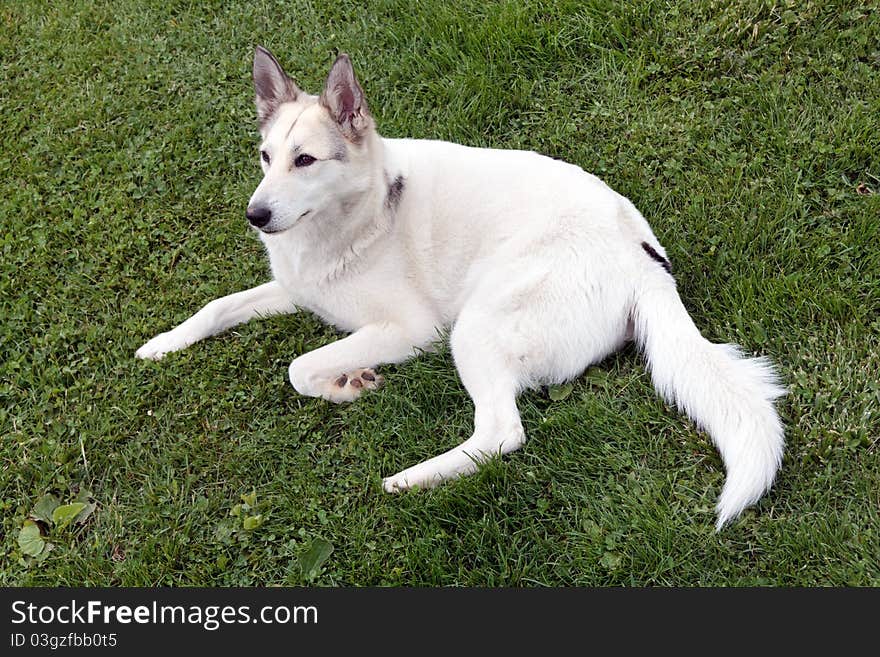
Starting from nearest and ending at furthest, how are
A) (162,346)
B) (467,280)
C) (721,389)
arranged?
(721,389), (467,280), (162,346)

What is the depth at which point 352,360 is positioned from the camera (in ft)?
11.1

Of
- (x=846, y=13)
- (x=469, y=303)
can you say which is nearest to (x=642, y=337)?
(x=469, y=303)

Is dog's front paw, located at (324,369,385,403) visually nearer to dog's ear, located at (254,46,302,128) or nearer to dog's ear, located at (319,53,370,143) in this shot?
dog's ear, located at (319,53,370,143)

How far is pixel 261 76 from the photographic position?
3.45 m

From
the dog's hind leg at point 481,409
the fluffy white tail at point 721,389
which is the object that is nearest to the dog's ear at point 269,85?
the dog's hind leg at point 481,409

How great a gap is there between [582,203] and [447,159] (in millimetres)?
706

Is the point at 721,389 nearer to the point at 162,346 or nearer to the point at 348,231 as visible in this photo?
the point at 348,231

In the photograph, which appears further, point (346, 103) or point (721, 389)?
point (346, 103)

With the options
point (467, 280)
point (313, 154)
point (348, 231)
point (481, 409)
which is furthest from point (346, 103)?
point (481, 409)

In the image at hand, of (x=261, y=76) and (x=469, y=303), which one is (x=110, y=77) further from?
(x=469, y=303)

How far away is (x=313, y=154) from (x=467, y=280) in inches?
32.7

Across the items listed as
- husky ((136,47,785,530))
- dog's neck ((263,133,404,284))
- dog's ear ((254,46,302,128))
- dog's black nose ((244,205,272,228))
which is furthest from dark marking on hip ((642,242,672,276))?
dog's ear ((254,46,302,128))

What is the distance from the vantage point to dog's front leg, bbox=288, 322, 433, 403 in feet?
11.0

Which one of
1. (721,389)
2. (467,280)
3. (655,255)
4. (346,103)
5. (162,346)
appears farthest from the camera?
(162,346)
